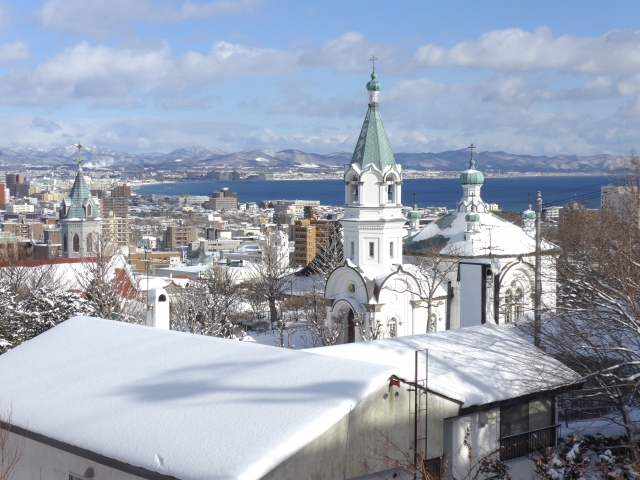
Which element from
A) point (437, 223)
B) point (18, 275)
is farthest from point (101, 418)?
point (437, 223)

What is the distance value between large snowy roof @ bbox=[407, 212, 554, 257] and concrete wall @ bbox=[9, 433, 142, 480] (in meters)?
20.6

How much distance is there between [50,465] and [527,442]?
16.3 feet

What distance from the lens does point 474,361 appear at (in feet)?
30.6

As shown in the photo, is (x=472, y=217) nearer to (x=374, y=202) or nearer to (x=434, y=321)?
(x=374, y=202)

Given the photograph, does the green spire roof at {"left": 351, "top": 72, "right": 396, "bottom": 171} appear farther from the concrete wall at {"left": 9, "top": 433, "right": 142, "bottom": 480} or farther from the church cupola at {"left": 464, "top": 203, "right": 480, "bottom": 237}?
the concrete wall at {"left": 9, "top": 433, "right": 142, "bottom": 480}

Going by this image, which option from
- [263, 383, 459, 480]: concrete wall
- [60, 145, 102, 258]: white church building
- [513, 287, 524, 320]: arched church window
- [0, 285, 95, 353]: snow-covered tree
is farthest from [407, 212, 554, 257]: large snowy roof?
[60, 145, 102, 258]: white church building

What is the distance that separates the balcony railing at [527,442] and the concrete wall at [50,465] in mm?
3940

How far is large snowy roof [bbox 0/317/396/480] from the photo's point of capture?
6.85 m

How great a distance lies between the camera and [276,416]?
714 cm

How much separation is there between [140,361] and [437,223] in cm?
2505

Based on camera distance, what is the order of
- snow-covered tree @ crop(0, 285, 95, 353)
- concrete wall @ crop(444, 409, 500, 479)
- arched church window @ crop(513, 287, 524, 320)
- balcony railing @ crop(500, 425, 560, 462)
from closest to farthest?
concrete wall @ crop(444, 409, 500, 479)
balcony railing @ crop(500, 425, 560, 462)
arched church window @ crop(513, 287, 524, 320)
snow-covered tree @ crop(0, 285, 95, 353)

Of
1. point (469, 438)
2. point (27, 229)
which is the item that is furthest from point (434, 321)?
point (27, 229)

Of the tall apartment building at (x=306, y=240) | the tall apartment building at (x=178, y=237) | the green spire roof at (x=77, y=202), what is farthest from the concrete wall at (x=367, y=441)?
the tall apartment building at (x=178, y=237)

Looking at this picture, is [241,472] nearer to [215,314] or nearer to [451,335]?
[451,335]
